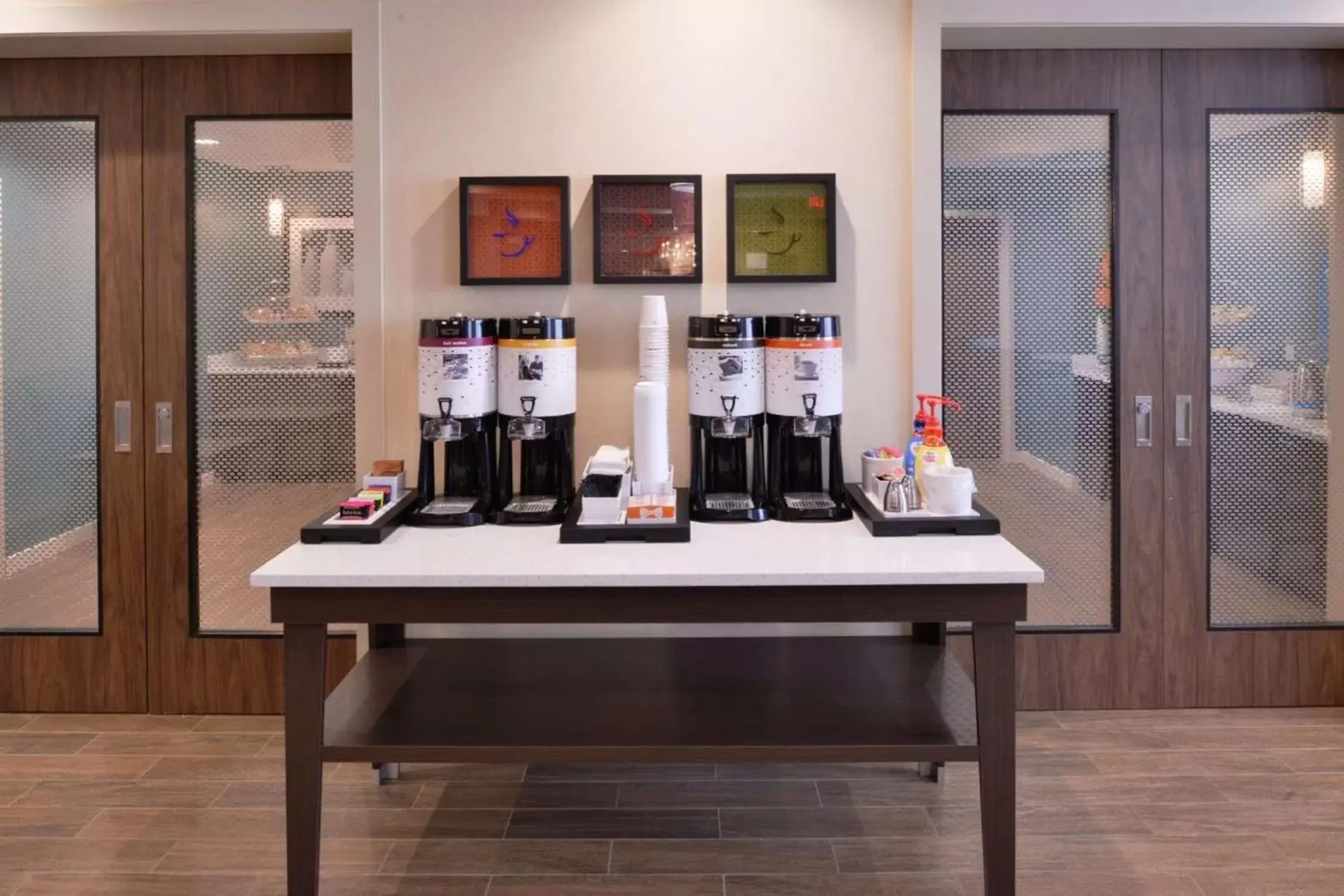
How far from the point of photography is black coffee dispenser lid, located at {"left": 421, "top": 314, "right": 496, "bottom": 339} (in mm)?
2691

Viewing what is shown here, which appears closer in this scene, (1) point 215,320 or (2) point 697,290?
(2) point 697,290

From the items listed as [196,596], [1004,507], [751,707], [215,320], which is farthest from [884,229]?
[196,596]

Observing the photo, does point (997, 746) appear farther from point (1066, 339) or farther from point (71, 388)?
point (71, 388)

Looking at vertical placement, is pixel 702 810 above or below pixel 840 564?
below

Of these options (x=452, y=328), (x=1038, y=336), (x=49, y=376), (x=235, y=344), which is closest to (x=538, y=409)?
(x=452, y=328)

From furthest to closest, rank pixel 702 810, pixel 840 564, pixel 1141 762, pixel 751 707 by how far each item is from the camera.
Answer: pixel 1141 762
pixel 702 810
pixel 751 707
pixel 840 564

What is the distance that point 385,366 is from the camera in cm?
301

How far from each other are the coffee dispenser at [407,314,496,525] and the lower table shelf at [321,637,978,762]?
0.39 meters

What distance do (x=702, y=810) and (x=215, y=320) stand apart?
202cm

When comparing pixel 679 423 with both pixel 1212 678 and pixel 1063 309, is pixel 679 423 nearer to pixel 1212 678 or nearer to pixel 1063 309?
pixel 1063 309

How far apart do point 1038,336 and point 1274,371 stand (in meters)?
0.73

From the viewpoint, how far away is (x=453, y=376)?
2.68m

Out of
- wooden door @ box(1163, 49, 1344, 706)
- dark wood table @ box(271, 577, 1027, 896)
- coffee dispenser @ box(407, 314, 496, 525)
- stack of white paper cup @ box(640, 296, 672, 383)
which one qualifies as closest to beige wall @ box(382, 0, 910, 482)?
stack of white paper cup @ box(640, 296, 672, 383)

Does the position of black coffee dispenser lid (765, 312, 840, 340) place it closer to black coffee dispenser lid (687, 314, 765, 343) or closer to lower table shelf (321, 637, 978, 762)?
black coffee dispenser lid (687, 314, 765, 343)
